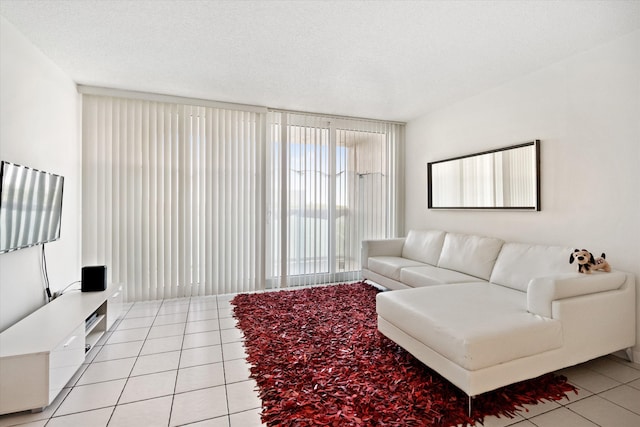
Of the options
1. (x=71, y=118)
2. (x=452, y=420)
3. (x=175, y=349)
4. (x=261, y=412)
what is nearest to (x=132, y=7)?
(x=71, y=118)

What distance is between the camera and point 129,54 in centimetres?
280

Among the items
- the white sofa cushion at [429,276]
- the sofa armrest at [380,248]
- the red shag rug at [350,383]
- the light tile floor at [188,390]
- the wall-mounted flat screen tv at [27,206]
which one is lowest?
the light tile floor at [188,390]

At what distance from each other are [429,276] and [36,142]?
154 inches

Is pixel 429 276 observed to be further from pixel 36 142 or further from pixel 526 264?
pixel 36 142

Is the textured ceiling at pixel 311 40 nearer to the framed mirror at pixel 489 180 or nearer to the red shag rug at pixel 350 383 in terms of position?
the framed mirror at pixel 489 180

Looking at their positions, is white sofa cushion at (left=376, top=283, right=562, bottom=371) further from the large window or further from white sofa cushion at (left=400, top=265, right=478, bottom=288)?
the large window

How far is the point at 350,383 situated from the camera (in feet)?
6.73

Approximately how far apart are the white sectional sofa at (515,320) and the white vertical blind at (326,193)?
7.23ft

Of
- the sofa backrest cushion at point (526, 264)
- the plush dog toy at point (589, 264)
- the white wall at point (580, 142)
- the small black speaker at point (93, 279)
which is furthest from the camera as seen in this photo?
the small black speaker at point (93, 279)

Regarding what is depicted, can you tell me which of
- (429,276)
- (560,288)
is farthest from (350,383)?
(429,276)

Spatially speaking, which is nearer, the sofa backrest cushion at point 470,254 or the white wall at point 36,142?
the white wall at point 36,142

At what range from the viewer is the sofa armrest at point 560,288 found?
6.42ft

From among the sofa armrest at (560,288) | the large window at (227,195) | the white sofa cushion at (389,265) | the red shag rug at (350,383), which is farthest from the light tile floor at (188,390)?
the white sofa cushion at (389,265)

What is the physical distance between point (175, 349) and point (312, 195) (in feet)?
8.97
